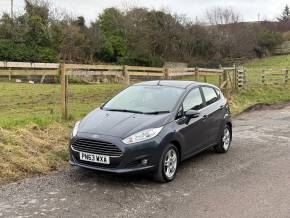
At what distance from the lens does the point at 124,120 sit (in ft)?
22.4

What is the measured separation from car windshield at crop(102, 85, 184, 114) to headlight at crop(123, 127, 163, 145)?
668 millimetres

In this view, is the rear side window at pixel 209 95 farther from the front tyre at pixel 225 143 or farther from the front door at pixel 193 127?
the front tyre at pixel 225 143

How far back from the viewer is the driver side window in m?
7.63

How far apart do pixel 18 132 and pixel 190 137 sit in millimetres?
3447

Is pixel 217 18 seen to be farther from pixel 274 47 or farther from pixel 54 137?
pixel 54 137

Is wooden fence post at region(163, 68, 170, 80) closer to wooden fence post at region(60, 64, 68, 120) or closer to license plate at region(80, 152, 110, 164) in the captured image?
wooden fence post at region(60, 64, 68, 120)

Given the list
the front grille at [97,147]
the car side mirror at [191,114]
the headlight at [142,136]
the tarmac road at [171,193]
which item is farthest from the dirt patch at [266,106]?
the front grille at [97,147]

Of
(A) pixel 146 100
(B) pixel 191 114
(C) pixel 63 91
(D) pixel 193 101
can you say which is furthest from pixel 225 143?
(C) pixel 63 91

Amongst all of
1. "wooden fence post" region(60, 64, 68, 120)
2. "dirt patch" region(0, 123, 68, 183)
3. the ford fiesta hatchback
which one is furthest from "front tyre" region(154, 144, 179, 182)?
"wooden fence post" region(60, 64, 68, 120)

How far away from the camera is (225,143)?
29.9 feet

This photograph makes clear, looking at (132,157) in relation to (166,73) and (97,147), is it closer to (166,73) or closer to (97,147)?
(97,147)

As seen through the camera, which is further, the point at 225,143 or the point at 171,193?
the point at 225,143

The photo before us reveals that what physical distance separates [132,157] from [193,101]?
2122mm

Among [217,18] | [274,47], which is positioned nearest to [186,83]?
[274,47]
